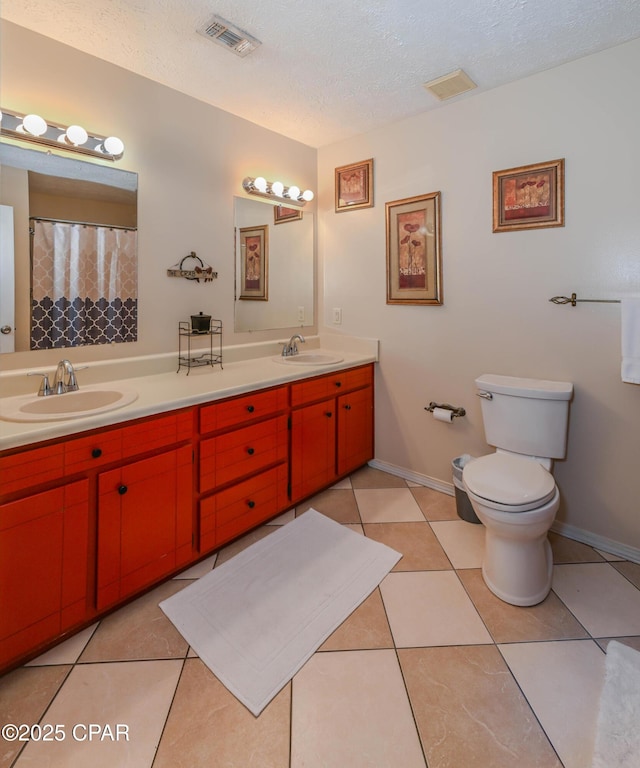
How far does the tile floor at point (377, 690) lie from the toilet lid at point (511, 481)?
0.46 meters

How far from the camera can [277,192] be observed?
2633mm

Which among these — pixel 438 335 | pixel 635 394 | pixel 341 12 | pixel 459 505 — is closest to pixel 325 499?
pixel 459 505

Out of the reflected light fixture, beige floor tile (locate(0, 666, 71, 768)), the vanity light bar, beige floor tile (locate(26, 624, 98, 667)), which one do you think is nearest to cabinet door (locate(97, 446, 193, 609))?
beige floor tile (locate(26, 624, 98, 667))

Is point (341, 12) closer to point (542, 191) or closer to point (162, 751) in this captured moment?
point (542, 191)

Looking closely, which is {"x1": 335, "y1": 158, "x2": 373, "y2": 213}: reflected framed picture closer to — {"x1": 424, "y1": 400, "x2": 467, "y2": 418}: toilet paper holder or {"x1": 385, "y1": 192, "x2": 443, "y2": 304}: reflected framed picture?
{"x1": 385, "y1": 192, "x2": 443, "y2": 304}: reflected framed picture

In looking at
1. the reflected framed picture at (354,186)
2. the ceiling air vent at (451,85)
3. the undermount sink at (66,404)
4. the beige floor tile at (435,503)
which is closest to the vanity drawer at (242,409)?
the undermount sink at (66,404)

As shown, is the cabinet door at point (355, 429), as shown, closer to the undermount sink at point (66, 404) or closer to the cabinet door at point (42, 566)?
the undermount sink at point (66, 404)

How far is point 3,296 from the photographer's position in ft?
5.41

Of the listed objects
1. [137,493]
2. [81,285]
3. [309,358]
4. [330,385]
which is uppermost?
[81,285]

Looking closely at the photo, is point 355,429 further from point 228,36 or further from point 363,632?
point 228,36

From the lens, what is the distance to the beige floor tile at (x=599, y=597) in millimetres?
1549

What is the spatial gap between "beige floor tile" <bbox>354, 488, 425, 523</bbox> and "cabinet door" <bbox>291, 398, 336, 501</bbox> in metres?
0.26

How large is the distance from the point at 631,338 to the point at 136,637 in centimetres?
229

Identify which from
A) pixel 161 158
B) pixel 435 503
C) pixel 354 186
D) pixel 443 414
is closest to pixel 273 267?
pixel 354 186
